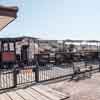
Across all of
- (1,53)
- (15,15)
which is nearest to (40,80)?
(15,15)

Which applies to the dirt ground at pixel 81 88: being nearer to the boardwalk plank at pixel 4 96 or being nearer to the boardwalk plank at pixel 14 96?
the boardwalk plank at pixel 14 96

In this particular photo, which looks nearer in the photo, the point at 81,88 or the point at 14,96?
the point at 14,96

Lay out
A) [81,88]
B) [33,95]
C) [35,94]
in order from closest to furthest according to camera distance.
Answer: [33,95]
[35,94]
[81,88]

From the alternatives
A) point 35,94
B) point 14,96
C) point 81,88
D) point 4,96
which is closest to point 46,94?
point 35,94

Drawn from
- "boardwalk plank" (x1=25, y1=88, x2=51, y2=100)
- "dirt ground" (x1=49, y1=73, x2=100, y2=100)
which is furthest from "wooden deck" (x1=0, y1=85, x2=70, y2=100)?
"dirt ground" (x1=49, y1=73, x2=100, y2=100)

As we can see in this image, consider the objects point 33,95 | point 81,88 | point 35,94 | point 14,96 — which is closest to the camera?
point 14,96

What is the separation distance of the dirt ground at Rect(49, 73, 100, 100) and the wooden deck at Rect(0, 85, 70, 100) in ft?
1.68

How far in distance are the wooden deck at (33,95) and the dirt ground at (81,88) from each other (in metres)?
0.51

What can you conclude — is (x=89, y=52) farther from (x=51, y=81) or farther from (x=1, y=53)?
(x=51, y=81)

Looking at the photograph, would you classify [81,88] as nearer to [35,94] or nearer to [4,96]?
[35,94]

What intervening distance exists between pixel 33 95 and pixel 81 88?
2.40 meters

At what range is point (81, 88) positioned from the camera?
8094 millimetres

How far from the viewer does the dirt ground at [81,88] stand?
693 centimetres

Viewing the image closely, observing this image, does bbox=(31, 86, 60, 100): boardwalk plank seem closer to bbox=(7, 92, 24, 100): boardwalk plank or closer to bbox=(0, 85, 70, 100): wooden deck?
bbox=(0, 85, 70, 100): wooden deck
